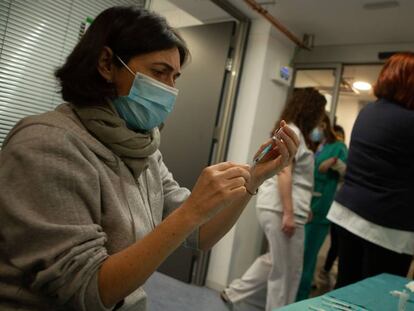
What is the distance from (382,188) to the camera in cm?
161

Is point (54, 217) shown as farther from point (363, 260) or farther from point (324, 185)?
point (324, 185)

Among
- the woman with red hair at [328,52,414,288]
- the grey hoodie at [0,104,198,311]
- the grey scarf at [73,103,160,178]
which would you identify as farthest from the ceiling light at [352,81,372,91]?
the grey hoodie at [0,104,198,311]

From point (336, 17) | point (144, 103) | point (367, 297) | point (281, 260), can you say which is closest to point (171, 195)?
point (144, 103)

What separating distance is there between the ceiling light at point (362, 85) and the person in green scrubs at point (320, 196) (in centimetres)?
155

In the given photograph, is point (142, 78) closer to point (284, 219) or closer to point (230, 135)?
point (284, 219)

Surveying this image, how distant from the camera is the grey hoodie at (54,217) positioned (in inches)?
27.4

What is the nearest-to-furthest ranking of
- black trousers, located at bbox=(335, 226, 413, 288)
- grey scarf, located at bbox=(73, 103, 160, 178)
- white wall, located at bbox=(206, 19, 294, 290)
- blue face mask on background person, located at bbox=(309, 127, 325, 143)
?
grey scarf, located at bbox=(73, 103, 160, 178) < black trousers, located at bbox=(335, 226, 413, 288) < blue face mask on background person, located at bbox=(309, 127, 325, 143) < white wall, located at bbox=(206, 19, 294, 290)

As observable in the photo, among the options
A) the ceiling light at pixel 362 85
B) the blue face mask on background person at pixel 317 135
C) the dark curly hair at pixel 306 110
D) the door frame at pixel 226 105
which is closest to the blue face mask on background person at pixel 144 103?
the dark curly hair at pixel 306 110

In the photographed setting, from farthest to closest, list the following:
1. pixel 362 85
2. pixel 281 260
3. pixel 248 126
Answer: pixel 362 85, pixel 248 126, pixel 281 260

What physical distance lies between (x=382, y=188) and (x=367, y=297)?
2.20 ft

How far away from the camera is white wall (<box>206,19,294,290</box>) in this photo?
9.82 ft

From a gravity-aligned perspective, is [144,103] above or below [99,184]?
above

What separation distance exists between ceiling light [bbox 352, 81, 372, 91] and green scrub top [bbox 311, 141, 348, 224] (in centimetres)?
159

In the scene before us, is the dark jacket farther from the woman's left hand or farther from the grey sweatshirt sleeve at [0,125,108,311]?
the grey sweatshirt sleeve at [0,125,108,311]
